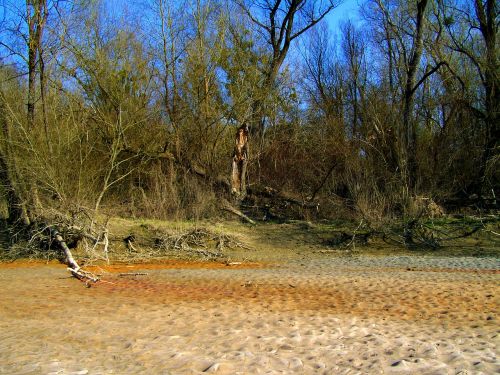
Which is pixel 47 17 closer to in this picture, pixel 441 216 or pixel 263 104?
pixel 263 104

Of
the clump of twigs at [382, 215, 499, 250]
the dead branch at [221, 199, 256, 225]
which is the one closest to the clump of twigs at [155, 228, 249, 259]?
the dead branch at [221, 199, 256, 225]

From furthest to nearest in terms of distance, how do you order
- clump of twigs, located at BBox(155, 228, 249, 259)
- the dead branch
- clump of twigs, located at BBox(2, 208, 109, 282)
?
the dead branch
clump of twigs, located at BBox(155, 228, 249, 259)
clump of twigs, located at BBox(2, 208, 109, 282)

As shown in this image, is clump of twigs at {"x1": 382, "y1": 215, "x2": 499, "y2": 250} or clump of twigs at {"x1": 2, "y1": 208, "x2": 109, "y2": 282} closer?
clump of twigs at {"x1": 2, "y1": 208, "x2": 109, "y2": 282}

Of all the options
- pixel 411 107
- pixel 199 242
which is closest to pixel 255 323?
pixel 199 242

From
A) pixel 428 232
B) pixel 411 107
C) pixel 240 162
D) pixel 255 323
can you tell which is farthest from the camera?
pixel 240 162

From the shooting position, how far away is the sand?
5.81 m

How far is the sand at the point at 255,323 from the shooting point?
581 centimetres

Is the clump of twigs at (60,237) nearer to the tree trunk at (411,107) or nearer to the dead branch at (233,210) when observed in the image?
the dead branch at (233,210)

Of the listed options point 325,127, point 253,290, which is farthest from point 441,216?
point 253,290

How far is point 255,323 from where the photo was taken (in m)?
7.79

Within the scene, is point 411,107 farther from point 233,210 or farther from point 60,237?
point 60,237

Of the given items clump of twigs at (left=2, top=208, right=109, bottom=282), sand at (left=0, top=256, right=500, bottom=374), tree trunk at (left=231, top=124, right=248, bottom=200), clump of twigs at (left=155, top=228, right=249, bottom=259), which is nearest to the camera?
sand at (left=0, top=256, right=500, bottom=374)

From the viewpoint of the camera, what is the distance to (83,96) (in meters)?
22.7

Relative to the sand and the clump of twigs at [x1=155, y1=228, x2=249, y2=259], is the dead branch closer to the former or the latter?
the clump of twigs at [x1=155, y1=228, x2=249, y2=259]
